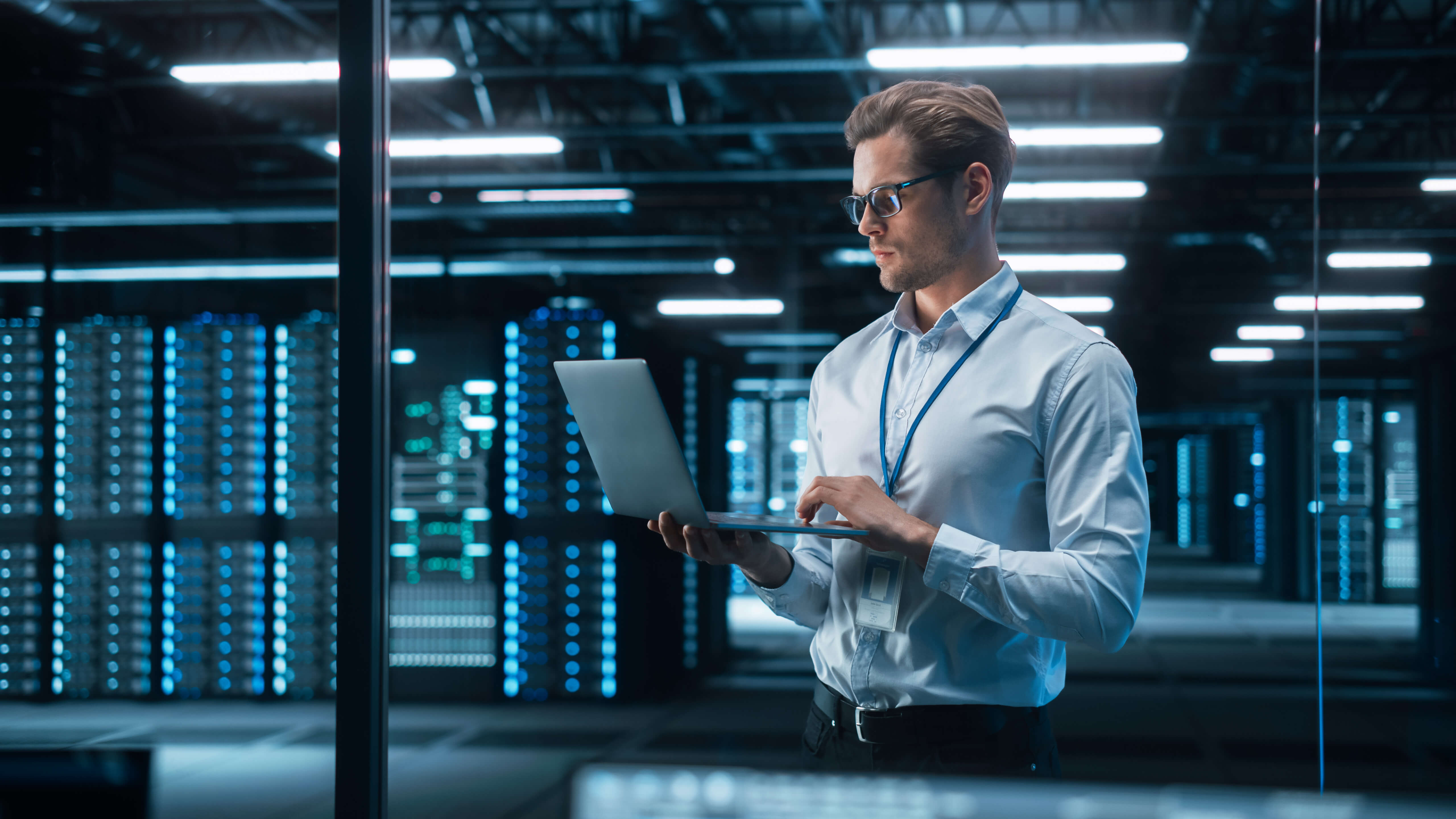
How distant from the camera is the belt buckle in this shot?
1157 mm

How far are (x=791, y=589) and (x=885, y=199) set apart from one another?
1.76 ft

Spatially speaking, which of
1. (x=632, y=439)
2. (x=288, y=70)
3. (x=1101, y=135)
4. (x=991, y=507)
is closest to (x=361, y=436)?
(x=632, y=439)

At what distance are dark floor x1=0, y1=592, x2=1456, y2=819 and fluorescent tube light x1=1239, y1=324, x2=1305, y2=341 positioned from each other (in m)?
1.50

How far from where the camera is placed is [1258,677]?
538 centimetres

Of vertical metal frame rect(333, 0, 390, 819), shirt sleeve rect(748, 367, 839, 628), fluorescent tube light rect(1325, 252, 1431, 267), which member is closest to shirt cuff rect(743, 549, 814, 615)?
shirt sleeve rect(748, 367, 839, 628)

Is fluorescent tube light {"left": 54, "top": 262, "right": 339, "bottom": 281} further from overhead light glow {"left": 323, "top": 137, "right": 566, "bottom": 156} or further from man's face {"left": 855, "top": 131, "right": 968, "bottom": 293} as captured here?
man's face {"left": 855, "top": 131, "right": 968, "bottom": 293}

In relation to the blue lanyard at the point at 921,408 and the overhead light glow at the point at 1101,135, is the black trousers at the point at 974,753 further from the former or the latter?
the overhead light glow at the point at 1101,135

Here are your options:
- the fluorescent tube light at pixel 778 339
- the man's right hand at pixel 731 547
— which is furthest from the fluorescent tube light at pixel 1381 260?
the man's right hand at pixel 731 547

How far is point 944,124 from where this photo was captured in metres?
1.13

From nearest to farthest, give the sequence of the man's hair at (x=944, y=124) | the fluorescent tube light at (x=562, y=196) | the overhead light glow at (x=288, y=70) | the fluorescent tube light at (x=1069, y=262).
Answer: the man's hair at (x=944, y=124) → the overhead light glow at (x=288, y=70) → the fluorescent tube light at (x=1069, y=262) → the fluorescent tube light at (x=562, y=196)

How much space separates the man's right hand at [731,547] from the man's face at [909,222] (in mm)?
374

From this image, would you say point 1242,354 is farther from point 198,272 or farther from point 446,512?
point 198,272

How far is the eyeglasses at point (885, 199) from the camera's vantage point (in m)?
1.14

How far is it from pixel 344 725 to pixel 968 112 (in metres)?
1.76
